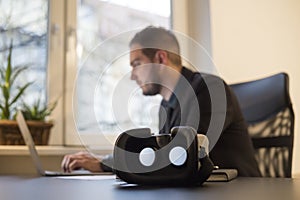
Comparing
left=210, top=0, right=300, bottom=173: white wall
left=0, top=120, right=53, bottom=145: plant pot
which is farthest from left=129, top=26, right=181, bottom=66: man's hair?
left=210, top=0, right=300, bottom=173: white wall

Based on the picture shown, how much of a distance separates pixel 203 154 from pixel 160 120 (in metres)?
0.74

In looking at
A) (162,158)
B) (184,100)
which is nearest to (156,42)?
(184,100)

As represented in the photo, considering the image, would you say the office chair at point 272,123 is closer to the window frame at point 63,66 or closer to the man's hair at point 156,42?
the man's hair at point 156,42

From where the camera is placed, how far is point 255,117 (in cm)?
172

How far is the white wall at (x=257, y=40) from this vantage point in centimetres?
218

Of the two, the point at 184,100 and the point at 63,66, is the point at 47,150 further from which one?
the point at 184,100

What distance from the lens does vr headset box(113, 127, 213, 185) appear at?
60 cm

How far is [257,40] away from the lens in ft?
7.69

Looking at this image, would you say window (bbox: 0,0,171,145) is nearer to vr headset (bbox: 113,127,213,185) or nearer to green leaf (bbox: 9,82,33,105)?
green leaf (bbox: 9,82,33,105)

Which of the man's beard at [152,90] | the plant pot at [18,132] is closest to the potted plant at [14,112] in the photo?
the plant pot at [18,132]

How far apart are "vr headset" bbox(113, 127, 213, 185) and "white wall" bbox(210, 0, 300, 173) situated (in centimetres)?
157

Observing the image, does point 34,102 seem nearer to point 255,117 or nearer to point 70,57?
point 70,57

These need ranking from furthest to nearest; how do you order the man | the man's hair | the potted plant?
the potted plant
the man's hair
the man

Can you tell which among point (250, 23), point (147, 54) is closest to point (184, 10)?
point (250, 23)
